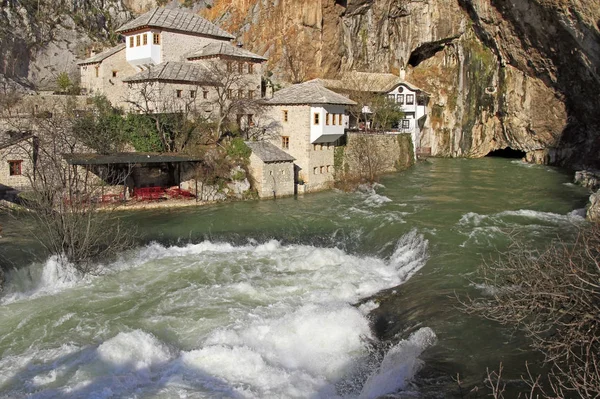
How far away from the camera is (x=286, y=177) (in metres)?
30.6

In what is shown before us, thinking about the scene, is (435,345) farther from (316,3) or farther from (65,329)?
(316,3)

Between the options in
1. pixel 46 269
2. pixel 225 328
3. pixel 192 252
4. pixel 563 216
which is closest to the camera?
pixel 225 328

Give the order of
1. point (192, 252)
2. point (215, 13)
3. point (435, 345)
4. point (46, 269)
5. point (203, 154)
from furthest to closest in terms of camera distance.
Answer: point (215, 13), point (203, 154), point (192, 252), point (46, 269), point (435, 345)

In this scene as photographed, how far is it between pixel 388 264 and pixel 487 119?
39658 millimetres

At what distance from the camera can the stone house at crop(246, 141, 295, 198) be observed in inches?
1162

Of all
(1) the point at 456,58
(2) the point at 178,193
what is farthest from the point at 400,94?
(2) the point at 178,193

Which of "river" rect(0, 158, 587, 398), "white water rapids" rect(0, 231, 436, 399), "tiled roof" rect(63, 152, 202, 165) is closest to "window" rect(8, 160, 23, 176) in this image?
"tiled roof" rect(63, 152, 202, 165)

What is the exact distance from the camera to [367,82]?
5447cm

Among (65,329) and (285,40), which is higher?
(285,40)

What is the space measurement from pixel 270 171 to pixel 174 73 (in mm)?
10260

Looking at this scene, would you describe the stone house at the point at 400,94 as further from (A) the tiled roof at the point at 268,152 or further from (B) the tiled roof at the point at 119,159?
(B) the tiled roof at the point at 119,159

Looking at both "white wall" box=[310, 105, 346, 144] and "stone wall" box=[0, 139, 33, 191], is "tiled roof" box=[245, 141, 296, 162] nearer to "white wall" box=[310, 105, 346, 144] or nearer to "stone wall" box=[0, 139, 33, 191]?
"white wall" box=[310, 105, 346, 144]

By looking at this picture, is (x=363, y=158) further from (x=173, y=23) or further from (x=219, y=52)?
(x=173, y=23)

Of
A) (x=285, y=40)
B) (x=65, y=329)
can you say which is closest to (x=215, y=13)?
(x=285, y=40)
